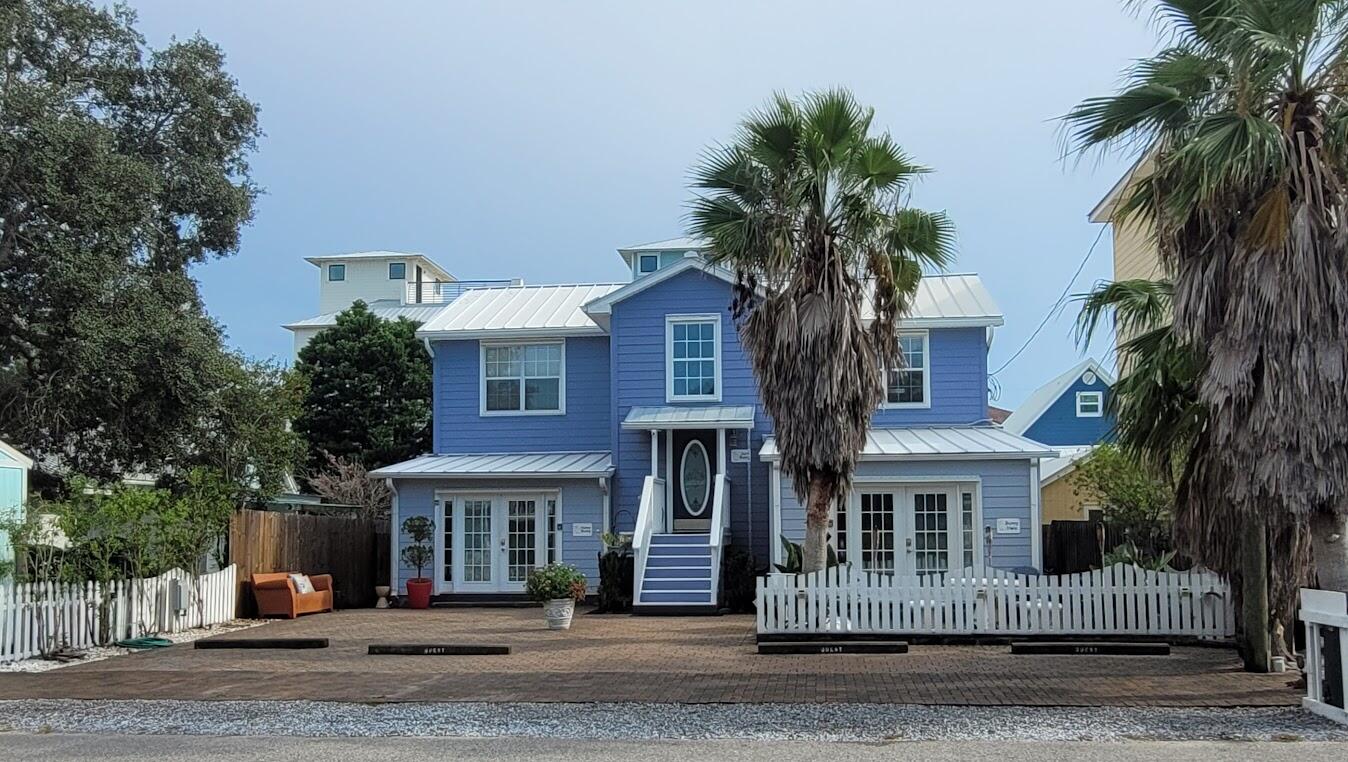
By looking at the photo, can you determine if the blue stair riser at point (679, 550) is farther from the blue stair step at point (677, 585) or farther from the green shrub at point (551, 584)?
the green shrub at point (551, 584)

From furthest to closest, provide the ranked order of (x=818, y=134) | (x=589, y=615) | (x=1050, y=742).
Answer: (x=589, y=615) → (x=818, y=134) → (x=1050, y=742)

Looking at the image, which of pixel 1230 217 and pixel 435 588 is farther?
pixel 435 588

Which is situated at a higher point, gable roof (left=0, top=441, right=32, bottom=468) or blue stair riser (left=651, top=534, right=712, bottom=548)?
gable roof (left=0, top=441, right=32, bottom=468)

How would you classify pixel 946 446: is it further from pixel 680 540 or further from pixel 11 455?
pixel 11 455

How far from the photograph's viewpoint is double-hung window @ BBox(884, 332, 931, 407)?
76.5ft

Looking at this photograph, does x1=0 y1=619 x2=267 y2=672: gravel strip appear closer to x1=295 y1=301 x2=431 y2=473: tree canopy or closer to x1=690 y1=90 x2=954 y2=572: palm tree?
x1=690 y1=90 x2=954 y2=572: palm tree

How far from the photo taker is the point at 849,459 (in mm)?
15789

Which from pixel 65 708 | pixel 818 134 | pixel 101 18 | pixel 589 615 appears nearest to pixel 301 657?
pixel 65 708

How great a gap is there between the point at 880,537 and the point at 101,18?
56.3 ft

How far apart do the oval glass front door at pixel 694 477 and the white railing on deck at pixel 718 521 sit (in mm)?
353

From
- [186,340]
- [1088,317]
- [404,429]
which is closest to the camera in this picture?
[1088,317]

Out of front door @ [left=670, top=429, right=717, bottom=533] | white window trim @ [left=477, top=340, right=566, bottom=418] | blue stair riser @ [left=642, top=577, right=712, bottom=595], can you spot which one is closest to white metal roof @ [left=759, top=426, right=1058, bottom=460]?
front door @ [left=670, top=429, right=717, bottom=533]

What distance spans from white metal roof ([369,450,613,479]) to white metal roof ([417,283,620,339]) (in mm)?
2338

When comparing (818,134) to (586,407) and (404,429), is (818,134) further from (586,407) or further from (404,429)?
(404,429)
